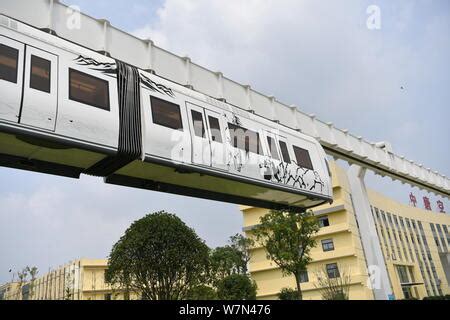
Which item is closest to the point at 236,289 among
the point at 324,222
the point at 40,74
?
the point at 324,222

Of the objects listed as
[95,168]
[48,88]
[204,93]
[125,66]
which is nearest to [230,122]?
[204,93]

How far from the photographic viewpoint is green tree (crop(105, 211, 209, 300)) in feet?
80.9

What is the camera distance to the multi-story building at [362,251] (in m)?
46.6

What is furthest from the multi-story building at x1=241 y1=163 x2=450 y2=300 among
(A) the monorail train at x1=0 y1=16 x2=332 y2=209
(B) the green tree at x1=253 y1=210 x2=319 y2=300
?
(A) the monorail train at x1=0 y1=16 x2=332 y2=209

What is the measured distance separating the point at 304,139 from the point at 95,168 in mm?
6322

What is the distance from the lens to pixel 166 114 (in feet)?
26.2

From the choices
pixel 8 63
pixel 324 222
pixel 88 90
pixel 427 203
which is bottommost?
pixel 88 90

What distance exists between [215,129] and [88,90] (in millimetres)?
2901

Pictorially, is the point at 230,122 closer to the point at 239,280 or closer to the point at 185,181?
the point at 185,181

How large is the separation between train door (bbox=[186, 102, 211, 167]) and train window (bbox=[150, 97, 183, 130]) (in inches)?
13.9

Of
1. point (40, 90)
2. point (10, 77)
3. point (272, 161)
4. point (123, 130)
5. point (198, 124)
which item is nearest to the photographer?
point (10, 77)

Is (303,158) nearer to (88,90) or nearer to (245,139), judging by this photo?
(245,139)

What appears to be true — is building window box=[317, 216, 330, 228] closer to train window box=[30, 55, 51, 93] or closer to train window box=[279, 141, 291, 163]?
train window box=[279, 141, 291, 163]

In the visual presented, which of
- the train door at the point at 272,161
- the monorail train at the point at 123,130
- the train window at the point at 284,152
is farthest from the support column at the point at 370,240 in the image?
the train door at the point at 272,161
